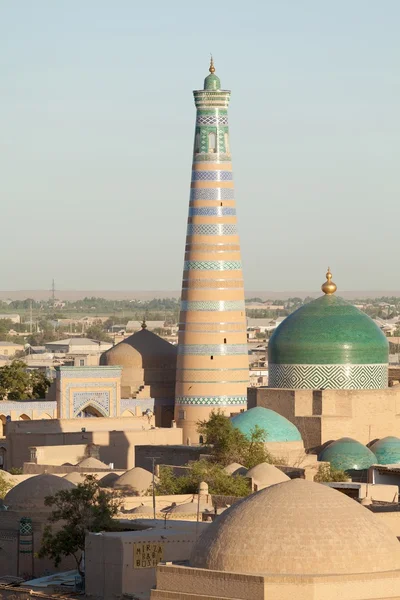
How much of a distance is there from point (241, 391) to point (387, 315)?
11241 cm

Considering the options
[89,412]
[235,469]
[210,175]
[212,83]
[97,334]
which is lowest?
[235,469]

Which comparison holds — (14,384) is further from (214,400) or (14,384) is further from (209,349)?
(214,400)

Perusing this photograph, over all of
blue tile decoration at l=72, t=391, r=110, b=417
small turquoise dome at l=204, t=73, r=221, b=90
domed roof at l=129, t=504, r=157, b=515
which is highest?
small turquoise dome at l=204, t=73, r=221, b=90

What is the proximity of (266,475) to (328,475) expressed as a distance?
1.77m

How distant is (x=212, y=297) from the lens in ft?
140

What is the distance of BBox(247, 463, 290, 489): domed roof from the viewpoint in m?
31.4

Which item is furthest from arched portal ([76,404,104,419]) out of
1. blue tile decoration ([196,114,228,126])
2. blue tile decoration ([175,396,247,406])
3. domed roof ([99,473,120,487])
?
domed roof ([99,473,120,487])

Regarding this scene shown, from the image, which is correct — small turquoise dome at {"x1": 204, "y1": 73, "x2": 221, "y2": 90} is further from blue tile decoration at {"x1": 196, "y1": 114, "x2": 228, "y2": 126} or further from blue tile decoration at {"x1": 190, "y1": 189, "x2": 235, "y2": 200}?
blue tile decoration at {"x1": 190, "y1": 189, "x2": 235, "y2": 200}

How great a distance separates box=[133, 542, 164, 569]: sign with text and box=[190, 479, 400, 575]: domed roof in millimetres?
3010

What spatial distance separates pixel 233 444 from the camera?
115 feet

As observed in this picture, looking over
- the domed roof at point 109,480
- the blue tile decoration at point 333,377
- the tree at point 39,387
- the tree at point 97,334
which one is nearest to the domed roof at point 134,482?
the domed roof at point 109,480

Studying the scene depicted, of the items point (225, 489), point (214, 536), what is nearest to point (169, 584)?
point (214, 536)

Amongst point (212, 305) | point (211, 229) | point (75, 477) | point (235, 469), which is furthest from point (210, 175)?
point (75, 477)

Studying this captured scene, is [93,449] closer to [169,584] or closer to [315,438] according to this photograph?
[315,438]
